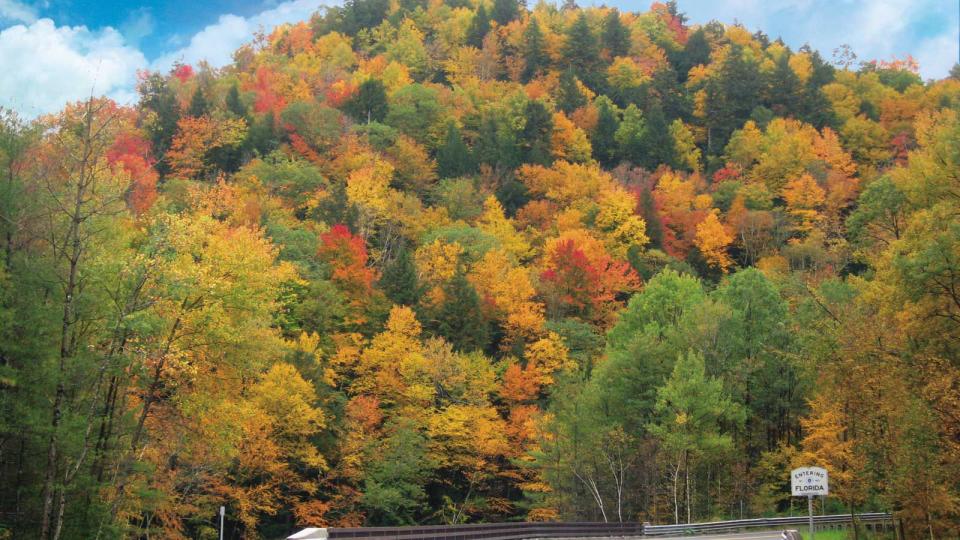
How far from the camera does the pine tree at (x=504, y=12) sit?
473 ft

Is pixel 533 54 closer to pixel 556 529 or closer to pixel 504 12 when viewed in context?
pixel 504 12

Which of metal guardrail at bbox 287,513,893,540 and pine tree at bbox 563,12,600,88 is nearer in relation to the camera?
metal guardrail at bbox 287,513,893,540

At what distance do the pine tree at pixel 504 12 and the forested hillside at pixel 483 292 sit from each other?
10.5 m

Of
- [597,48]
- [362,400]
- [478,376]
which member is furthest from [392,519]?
[597,48]

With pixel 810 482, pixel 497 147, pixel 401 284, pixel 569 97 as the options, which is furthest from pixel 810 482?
pixel 569 97

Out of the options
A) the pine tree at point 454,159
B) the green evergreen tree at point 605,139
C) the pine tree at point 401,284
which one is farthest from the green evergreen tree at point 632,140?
the pine tree at point 401,284

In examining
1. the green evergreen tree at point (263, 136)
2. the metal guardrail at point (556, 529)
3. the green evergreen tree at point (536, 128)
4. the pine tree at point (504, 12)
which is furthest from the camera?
the pine tree at point (504, 12)

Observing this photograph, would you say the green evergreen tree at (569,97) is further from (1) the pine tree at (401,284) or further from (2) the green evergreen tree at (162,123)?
(1) the pine tree at (401,284)

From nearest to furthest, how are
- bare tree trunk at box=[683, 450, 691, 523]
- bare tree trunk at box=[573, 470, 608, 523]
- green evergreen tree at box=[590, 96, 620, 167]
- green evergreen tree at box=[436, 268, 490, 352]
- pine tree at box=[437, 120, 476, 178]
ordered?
bare tree trunk at box=[683, 450, 691, 523] → bare tree trunk at box=[573, 470, 608, 523] → green evergreen tree at box=[436, 268, 490, 352] → pine tree at box=[437, 120, 476, 178] → green evergreen tree at box=[590, 96, 620, 167]

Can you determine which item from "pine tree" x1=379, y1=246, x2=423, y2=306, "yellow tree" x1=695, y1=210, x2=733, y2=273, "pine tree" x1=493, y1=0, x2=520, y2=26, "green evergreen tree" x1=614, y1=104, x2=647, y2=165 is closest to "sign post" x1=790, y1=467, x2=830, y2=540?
"pine tree" x1=379, y1=246, x2=423, y2=306

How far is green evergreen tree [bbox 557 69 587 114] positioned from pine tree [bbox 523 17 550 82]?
12986 millimetres

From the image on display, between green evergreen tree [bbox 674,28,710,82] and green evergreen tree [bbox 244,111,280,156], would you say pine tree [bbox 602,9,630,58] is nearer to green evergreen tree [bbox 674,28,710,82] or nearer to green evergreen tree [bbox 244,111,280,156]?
green evergreen tree [bbox 674,28,710,82]

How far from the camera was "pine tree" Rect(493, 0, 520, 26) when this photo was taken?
14412cm

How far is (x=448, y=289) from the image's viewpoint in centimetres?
6375
